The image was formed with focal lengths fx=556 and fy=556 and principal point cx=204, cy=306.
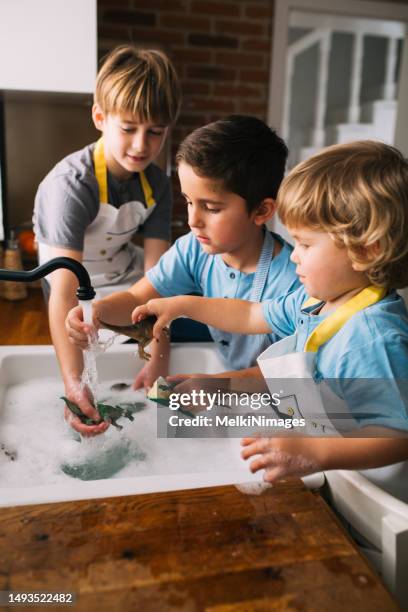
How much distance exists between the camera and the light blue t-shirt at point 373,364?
30.9 inches

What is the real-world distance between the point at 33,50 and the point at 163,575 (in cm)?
213

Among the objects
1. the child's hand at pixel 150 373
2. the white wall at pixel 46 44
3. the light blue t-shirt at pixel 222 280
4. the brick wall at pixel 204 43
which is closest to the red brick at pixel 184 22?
the brick wall at pixel 204 43

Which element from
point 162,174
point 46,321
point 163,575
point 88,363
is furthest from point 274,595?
point 46,321

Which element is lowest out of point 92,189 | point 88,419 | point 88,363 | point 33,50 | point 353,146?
point 88,419

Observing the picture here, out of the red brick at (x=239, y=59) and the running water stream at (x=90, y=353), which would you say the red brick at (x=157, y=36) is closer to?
the red brick at (x=239, y=59)

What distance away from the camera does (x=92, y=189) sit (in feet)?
5.03

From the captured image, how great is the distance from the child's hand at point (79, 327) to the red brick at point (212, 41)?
8.03 feet

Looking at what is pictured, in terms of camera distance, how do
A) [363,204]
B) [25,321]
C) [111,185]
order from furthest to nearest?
[25,321] → [111,185] → [363,204]

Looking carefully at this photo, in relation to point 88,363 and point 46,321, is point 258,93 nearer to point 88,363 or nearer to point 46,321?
point 46,321

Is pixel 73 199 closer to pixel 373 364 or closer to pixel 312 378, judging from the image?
pixel 312 378

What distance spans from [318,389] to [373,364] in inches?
5.3

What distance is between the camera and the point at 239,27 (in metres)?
3.05

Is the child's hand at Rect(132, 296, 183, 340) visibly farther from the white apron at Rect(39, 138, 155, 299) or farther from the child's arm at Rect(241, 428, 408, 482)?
the white apron at Rect(39, 138, 155, 299)

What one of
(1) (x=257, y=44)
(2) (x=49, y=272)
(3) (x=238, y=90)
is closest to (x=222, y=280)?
(2) (x=49, y=272)
